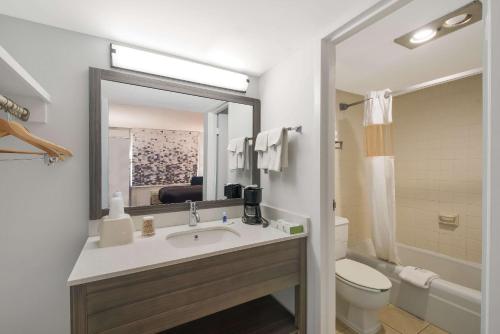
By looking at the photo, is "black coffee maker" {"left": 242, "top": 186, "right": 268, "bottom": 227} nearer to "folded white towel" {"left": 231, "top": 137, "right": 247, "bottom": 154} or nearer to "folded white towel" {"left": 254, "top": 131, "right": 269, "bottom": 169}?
"folded white towel" {"left": 254, "top": 131, "right": 269, "bottom": 169}

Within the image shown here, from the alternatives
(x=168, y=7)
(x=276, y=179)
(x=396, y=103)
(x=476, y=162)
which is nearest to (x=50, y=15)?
(x=168, y=7)

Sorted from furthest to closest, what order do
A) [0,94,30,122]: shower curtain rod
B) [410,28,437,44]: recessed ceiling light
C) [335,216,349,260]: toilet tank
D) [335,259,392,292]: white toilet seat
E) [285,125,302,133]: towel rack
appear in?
[335,216,349,260]: toilet tank
[335,259,392,292]: white toilet seat
[285,125,302,133]: towel rack
[410,28,437,44]: recessed ceiling light
[0,94,30,122]: shower curtain rod

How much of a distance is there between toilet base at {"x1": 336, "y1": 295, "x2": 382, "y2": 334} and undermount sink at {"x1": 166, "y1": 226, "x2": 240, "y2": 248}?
1169mm

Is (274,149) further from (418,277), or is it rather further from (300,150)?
(418,277)

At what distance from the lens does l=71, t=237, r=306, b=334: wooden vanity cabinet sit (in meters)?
0.84

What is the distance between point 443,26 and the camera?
125 centimetres

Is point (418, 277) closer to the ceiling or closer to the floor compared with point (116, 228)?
closer to the floor

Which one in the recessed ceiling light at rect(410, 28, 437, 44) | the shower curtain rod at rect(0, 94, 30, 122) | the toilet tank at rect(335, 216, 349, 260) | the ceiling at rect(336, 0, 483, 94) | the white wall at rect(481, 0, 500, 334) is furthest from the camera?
the toilet tank at rect(335, 216, 349, 260)

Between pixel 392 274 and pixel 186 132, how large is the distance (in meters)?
2.17

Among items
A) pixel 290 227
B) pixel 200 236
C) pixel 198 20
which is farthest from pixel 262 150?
pixel 198 20

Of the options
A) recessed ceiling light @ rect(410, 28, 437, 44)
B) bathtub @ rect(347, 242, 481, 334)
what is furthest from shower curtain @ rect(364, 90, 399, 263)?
recessed ceiling light @ rect(410, 28, 437, 44)

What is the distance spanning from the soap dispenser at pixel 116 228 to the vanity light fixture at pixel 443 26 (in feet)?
6.56

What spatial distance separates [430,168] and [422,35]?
1575mm

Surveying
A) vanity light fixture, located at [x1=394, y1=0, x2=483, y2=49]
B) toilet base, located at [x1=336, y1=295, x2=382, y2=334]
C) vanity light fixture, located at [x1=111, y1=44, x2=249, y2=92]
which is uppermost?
vanity light fixture, located at [x1=394, y1=0, x2=483, y2=49]
